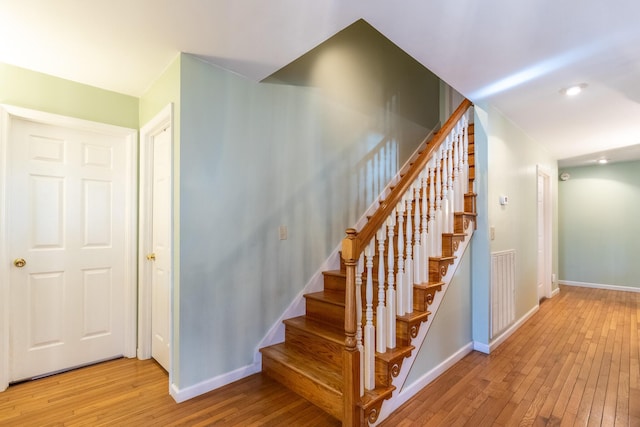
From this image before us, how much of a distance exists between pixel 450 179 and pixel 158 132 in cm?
255

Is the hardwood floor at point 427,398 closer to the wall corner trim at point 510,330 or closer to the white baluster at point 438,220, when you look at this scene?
the wall corner trim at point 510,330

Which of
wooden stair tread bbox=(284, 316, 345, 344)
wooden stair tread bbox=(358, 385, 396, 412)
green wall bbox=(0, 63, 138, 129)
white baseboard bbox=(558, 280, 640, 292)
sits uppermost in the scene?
green wall bbox=(0, 63, 138, 129)

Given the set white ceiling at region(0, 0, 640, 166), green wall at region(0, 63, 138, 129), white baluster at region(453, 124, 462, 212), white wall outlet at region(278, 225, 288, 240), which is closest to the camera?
white ceiling at region(0, 0, 640, 166)

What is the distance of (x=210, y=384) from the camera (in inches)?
86.3

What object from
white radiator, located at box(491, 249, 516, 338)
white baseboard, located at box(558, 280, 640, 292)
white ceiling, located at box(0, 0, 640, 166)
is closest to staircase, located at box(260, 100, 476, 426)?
white radiator, located at box(491, 249, 516, 338)

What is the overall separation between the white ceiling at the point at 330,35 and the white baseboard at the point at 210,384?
225cm

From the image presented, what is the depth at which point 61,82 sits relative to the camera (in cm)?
244

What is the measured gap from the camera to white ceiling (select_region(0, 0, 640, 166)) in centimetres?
163

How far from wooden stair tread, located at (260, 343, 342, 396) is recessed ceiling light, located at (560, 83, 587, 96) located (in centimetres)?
280

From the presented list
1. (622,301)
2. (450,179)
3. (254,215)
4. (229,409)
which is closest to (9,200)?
(254,215)

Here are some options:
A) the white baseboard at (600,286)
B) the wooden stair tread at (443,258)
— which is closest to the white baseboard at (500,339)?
the wooden stair tread at (443,258)

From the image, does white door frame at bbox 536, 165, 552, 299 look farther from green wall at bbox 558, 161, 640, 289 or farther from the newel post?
the newel post

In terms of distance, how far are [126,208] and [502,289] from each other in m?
3.68

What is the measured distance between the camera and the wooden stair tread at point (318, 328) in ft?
7.32
